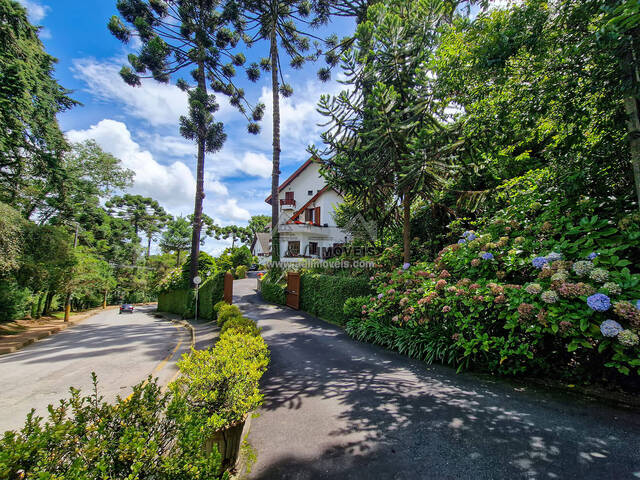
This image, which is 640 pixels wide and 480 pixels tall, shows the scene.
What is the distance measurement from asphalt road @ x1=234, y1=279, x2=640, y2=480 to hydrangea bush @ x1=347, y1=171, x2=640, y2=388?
0.60 metres

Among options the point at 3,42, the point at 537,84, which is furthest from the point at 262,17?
the point at 537,84

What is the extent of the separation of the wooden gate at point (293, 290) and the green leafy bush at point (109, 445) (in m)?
11.4

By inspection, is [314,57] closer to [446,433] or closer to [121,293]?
[446,433]

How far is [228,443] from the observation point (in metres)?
2.48

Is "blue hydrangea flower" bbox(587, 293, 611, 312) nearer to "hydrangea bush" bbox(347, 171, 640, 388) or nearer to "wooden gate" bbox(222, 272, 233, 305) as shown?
"hydrangea bush" bbox(347, 171, 640, 388)

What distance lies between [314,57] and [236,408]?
2121 centimetres

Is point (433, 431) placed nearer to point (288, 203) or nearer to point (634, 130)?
point (634, 130)

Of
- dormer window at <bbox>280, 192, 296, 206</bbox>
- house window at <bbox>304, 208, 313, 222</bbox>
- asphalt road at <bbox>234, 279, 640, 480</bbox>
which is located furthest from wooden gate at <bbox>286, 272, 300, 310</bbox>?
dormer window at <bbox>280, 192, 296, 206</bbox>

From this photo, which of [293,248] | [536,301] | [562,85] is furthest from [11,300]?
[562,85]

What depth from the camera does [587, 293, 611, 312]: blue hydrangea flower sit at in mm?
3002

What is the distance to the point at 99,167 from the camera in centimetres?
2462

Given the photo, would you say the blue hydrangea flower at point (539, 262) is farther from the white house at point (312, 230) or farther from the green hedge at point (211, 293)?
the white house at point (312, 230)

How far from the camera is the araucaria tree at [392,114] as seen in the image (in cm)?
634

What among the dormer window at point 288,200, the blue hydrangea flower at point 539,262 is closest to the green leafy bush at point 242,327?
the blue hydrangea flower at point 539,262
